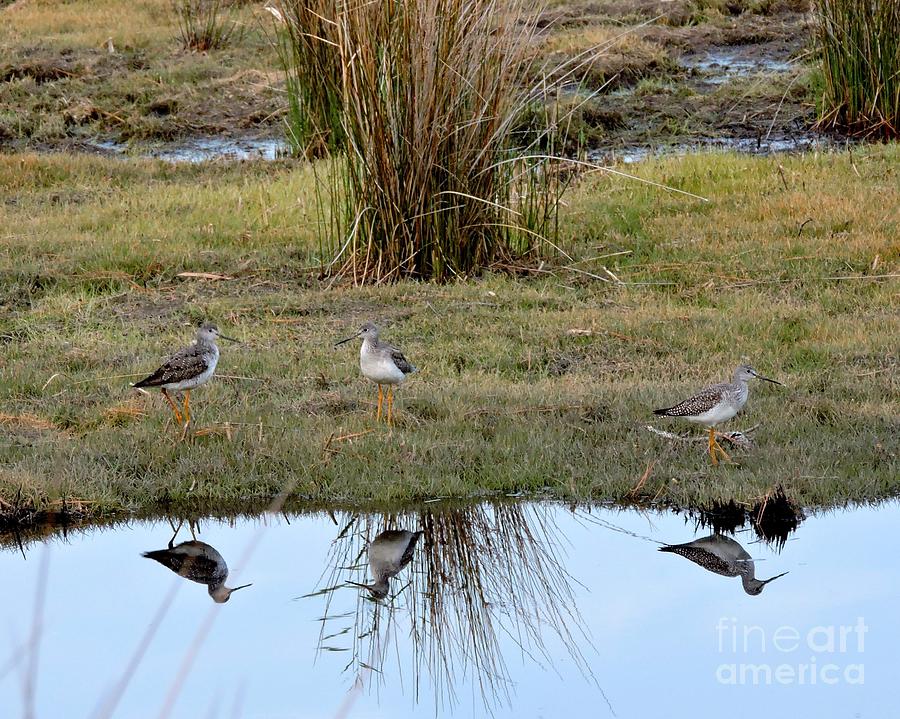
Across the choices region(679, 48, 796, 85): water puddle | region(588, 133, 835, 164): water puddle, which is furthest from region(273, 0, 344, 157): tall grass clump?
region(679, 48, 796, 85): water puddle

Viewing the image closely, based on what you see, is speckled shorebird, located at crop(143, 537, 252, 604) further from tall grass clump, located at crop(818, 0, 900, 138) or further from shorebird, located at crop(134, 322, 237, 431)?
tall grass clump, located at crop(818, 0, 900, 138)

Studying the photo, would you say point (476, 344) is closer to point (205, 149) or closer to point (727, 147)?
point (727, 147)

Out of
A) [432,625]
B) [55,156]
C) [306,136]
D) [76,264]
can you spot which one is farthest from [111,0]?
[432,625]

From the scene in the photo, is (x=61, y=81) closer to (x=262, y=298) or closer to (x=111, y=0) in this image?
(x=111, y=0)

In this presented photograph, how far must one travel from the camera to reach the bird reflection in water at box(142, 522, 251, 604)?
5543mm

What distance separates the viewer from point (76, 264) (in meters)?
10.1

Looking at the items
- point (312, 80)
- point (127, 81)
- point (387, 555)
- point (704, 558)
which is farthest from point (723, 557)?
point (127, 81)

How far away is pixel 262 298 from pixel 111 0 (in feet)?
43.7

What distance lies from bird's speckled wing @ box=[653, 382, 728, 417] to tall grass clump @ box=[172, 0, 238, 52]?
13.0 metres

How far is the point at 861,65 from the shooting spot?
12539 millimetres

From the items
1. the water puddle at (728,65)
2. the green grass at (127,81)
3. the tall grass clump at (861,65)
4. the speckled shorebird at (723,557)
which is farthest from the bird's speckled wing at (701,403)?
the water puddle at (728,65)

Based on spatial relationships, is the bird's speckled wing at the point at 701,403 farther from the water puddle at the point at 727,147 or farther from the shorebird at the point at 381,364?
the water puddle at the point at 727,147

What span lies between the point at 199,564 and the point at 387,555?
79cm

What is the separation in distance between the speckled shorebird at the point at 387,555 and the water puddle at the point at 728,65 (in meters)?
10.9
